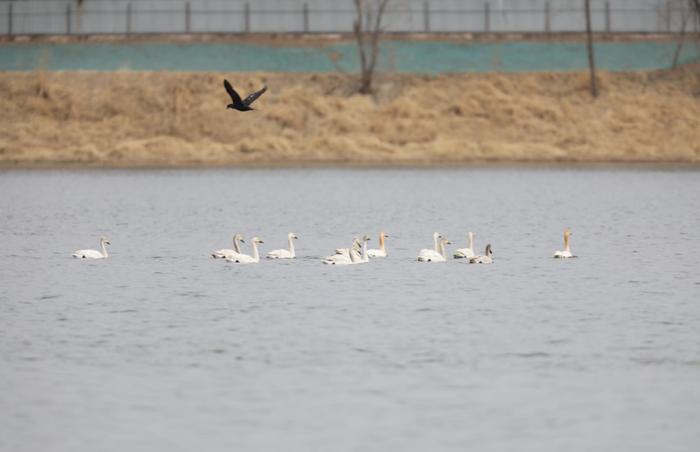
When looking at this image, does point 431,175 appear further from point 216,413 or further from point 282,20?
point 216,413

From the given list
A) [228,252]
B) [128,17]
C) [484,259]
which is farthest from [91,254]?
[128,17]

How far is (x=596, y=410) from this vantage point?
53.5ft

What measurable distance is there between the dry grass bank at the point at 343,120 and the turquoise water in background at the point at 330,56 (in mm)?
951

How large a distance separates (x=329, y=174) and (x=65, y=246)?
96.7ft

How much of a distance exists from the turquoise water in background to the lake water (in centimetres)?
3043

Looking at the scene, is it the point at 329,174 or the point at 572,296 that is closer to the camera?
the point at 572,296

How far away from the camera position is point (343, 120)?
68.2m

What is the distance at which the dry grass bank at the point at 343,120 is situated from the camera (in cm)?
6588

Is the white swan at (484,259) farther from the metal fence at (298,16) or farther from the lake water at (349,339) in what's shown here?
the metal fence at (298,16)

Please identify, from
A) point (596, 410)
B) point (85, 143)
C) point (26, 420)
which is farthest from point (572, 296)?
point (85, 143)

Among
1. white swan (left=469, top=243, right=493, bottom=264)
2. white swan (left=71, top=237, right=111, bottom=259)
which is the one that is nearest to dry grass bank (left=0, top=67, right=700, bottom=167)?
white swan (left=71, top=237, right=111, bottom=259)

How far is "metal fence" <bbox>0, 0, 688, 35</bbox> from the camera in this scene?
75438 mm

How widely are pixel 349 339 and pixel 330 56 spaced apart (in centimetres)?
5364

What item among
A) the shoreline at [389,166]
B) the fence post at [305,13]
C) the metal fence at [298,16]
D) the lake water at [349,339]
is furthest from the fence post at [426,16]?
the lake water at [349,339]
